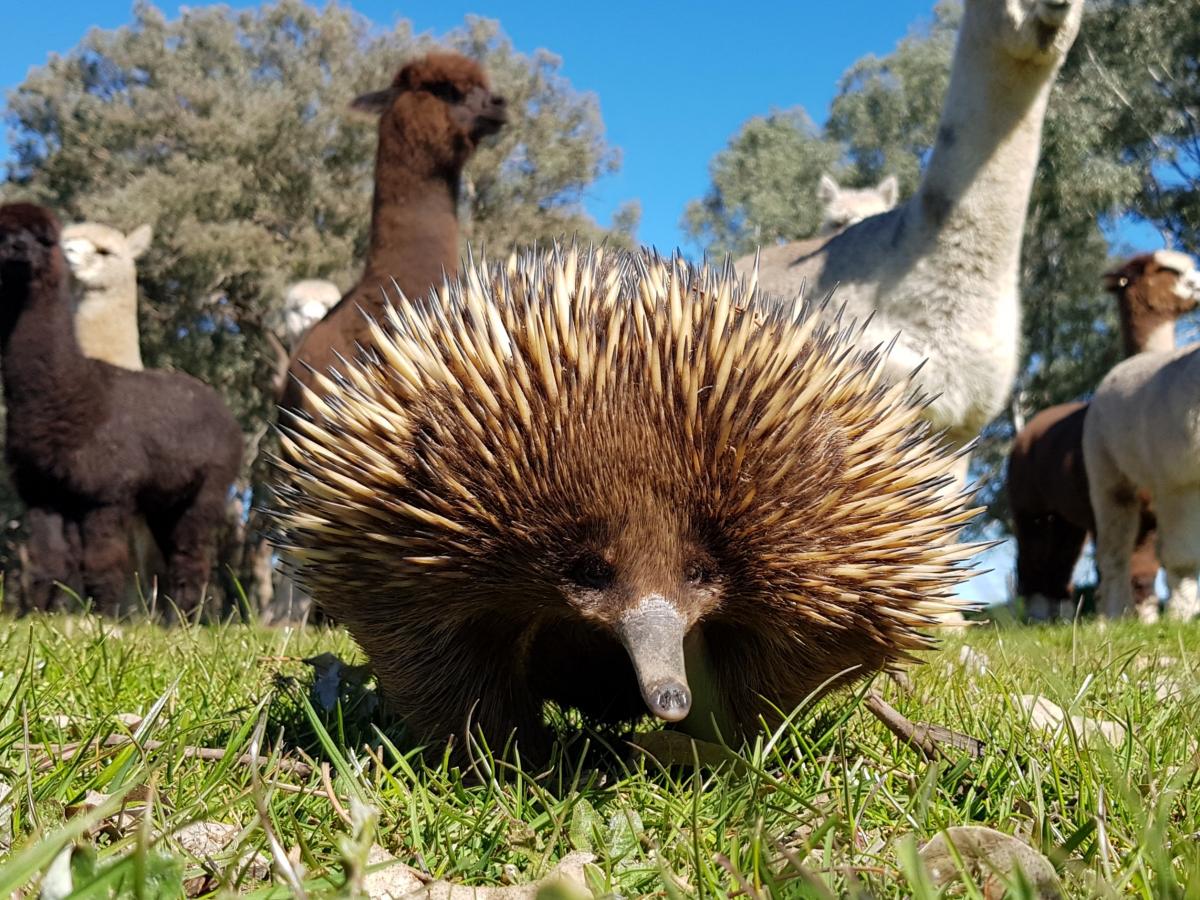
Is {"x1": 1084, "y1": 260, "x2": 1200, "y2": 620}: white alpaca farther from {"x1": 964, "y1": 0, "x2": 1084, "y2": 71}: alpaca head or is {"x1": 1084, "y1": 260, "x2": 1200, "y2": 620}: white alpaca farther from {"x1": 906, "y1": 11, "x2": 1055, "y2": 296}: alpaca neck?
{"x1": 964, "y1": 0, "x2": 1084, "y2": 71}: alpaca head

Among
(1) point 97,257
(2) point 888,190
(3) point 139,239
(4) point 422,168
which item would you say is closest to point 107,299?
(1) point 97,257

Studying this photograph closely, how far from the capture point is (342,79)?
71.0 ft

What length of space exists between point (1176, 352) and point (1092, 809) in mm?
6159

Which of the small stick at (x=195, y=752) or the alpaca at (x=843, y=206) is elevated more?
the alpaca at (x=843, y=206)

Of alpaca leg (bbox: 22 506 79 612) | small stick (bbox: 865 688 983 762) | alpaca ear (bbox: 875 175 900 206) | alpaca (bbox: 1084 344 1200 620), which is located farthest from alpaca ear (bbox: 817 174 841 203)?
small stick (bbox: 865 688 983 762)

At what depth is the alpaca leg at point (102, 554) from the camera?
6172 millimetres

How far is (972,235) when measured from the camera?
16.9 feet

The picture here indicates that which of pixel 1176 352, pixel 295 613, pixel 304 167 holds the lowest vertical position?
pixel 295 613

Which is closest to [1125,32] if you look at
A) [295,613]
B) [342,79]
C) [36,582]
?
[342,79]

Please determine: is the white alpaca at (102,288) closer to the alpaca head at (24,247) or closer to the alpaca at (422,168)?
the alpaca head at (24,247)

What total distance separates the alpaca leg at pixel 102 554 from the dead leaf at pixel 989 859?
579cm

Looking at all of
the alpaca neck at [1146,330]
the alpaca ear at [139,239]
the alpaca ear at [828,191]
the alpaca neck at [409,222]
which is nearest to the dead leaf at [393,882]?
the alpaca neck at [409,222]

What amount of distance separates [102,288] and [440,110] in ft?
13.0

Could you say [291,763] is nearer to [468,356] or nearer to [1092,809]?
[468,356]
